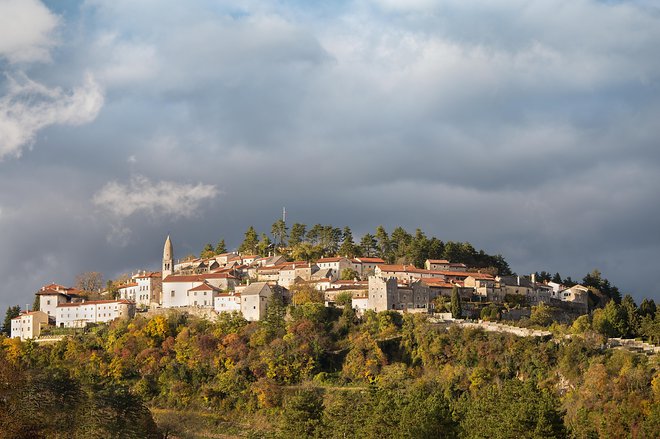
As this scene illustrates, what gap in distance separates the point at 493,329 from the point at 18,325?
47053 millimetres

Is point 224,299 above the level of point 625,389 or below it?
above

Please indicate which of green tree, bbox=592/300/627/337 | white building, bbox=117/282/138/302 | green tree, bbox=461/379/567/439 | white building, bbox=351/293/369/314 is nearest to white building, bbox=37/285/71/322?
white building, bbox=117/282/138/302

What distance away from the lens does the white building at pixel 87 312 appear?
4080 inches

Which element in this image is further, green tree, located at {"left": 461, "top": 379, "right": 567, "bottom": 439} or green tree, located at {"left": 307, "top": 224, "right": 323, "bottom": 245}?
green tree, located at {"left": 307, "top": 224, "right": 323, "bottom": 245}

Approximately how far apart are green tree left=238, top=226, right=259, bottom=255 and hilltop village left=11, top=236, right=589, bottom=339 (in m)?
7.43

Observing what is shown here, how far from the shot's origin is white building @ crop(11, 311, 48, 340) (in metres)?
103

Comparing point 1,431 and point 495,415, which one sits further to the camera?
point 495,415

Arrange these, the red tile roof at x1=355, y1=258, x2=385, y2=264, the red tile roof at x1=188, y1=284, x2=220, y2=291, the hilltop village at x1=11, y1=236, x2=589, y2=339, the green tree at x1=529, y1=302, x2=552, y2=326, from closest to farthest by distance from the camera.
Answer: the green tree at x1=529, y1=302, x2=552, y2=326, the hilltop village at x1=11, y1=236, x2=589, y2=339, the red tile roof at x1=188, y1=284, x2=220, y2=291, the red tile roof at x1=355, y1=258, x2=385, y2=264

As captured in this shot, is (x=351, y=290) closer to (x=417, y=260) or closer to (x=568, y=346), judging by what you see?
(x=417, y=260)

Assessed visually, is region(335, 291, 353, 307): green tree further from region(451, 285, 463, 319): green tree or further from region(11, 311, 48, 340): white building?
region(11, 311, 48, 340): white building

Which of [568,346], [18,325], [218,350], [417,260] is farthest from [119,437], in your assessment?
[417,260]

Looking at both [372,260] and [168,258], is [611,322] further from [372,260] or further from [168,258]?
[168,258]

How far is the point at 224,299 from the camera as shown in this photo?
9875 centimetres

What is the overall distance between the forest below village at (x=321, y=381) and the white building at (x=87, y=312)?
416 centimetres
